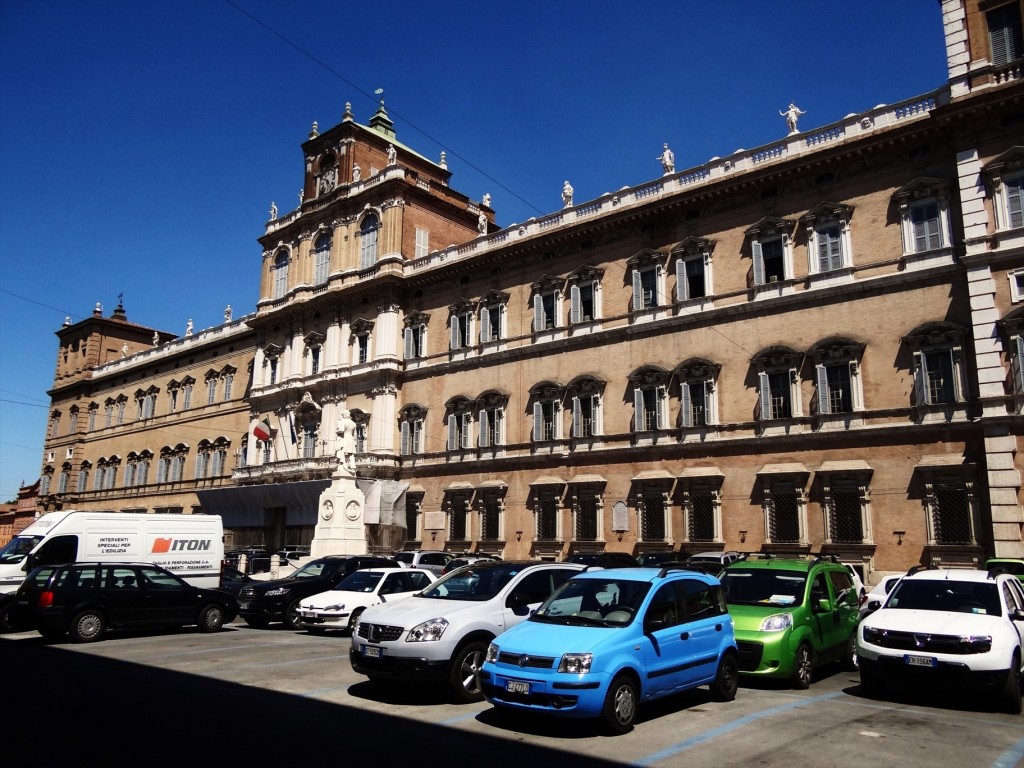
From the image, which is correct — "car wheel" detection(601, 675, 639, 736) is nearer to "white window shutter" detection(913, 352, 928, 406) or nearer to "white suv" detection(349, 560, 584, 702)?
"white suv" detection(349, 560, 584, 702)

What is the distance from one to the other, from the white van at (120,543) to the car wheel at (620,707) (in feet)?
55.0

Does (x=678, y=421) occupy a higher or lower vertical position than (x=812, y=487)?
higher

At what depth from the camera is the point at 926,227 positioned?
25.6 meters

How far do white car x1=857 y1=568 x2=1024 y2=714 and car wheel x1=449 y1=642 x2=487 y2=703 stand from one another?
5.22 m

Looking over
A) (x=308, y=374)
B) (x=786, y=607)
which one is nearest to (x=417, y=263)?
(x=308, y=374)

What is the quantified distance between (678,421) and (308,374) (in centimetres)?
2454

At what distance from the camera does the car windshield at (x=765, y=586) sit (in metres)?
11.8

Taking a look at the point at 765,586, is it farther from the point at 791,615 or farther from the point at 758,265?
the point at 758,265

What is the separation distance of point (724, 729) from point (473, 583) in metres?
4.24

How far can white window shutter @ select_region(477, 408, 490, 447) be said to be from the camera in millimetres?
36969

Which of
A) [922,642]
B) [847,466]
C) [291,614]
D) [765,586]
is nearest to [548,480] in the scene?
[847,466]

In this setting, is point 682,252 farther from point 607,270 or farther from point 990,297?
point 990,297

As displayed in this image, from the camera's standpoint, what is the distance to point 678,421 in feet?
98.6

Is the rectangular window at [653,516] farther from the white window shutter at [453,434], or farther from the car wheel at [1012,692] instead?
the car wheel at [1012,692]
